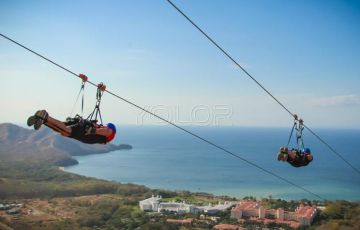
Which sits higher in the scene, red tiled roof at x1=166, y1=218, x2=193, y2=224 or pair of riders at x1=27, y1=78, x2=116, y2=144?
pair of riders at x1=27, y1=78, x2=116, y2=144

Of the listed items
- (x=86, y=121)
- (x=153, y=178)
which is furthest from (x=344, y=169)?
(x=86, y=121)

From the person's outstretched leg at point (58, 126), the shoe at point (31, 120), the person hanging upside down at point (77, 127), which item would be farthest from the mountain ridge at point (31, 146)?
the shoe at point (31, 120)

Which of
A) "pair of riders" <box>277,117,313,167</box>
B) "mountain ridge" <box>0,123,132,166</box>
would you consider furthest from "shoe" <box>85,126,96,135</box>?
"mountain ridge" <box>0,123,132,166</box>

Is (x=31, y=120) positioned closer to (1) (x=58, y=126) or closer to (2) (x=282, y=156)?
(1) (x=58, y=126)

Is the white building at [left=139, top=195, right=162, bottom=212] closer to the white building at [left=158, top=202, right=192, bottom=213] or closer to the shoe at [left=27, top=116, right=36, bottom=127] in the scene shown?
the white building at [left=158, top=202, right=192, bottom=213]

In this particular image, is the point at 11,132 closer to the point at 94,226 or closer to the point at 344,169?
the point at 94,226

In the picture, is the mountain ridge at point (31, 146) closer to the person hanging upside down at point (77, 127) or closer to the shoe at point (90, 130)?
the person hanging upside down at point (77, 127)

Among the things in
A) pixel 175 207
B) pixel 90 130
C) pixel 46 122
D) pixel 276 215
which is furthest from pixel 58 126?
pixel 175 207
